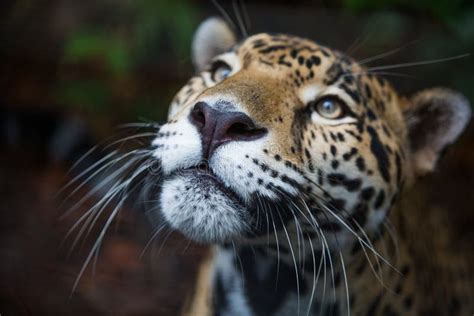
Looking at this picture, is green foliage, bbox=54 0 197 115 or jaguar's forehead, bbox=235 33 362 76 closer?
jaguar's forehead, bbox=235 33 362 76

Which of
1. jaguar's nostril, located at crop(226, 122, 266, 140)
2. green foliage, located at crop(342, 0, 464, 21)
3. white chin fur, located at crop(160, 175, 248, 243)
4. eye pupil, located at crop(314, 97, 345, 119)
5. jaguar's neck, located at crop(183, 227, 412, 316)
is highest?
green foliage, located at crop(342, 0, 464, 21)

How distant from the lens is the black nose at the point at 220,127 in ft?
7.89

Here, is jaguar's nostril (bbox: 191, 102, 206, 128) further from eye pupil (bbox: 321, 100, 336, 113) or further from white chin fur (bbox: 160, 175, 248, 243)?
eye pupil (bbox: 321, 100, 336, 113)

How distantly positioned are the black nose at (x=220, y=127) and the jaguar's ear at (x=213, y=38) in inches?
45.3

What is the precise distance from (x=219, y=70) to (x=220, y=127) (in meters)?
0.93

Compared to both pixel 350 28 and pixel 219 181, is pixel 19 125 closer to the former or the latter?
pixel 350 28

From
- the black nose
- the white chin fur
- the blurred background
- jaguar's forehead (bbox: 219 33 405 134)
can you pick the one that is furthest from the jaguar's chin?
the blurred background

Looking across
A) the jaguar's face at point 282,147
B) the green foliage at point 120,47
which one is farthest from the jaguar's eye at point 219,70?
the green foliage at point 120,47

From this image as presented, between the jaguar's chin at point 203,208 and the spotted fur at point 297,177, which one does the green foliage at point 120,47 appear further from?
the jaguar's chin at point 203,208

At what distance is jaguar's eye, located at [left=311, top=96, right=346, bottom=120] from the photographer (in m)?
2.96

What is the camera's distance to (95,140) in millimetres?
6344

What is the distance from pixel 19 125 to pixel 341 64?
14.4ft

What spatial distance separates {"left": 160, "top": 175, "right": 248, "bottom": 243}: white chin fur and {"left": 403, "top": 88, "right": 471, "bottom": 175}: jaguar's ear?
3.70 ft

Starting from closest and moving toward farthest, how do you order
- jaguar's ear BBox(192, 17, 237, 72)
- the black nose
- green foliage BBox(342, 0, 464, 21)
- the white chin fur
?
the black nose < the white chin fur < jaguar's ear BBox(192, 17, 237, 72) < green foliage BBox(342, 0, 464, 21)
